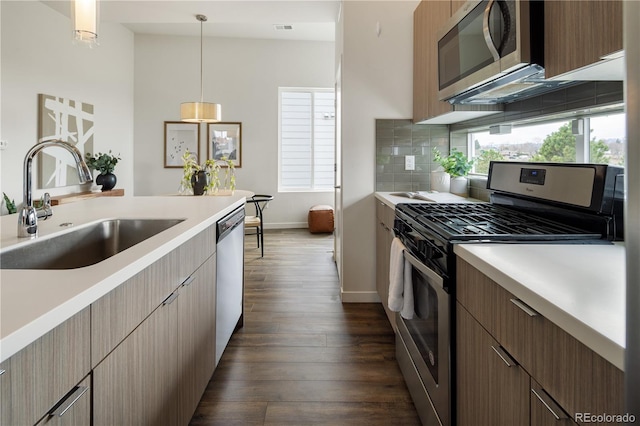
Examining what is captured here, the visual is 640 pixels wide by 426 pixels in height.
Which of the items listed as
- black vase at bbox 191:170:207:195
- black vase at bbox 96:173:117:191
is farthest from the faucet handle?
black vase at bbox 96:173:117:191

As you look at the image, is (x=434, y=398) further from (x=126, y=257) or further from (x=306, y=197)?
(x=306, y=197)

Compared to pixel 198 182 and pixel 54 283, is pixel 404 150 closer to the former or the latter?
pixel 198 182

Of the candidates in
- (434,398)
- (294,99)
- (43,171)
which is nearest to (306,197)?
(294,99)

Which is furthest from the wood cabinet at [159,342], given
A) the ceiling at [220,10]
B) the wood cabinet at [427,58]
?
the ceiling at [220,10]

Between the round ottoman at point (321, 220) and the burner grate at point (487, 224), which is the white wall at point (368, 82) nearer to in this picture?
the burner grate at point (487, 224)

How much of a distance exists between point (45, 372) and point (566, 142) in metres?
2.14

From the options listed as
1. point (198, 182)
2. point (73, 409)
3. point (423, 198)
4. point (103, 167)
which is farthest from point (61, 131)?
point (73, 409)

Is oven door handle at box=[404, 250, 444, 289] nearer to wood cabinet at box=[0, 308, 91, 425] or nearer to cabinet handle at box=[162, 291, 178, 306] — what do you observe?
cabinet handle at box=[162, 291, 178, 306]

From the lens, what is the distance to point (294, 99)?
675cm

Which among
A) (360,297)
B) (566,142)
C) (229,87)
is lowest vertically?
(360,297)

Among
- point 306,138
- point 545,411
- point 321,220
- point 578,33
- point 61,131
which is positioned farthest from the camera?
point 306,138

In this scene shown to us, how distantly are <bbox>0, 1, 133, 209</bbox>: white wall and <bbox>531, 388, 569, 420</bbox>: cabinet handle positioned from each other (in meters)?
4.88

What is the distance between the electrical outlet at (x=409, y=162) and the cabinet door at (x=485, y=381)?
206 cm

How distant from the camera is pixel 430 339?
5.00 ft
